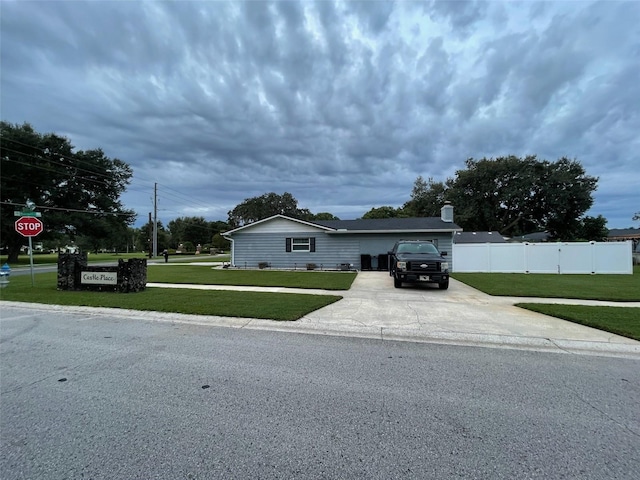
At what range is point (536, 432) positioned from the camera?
108 inches

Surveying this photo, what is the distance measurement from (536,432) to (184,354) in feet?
14.0

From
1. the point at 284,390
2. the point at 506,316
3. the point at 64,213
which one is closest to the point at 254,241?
the point at 506,316

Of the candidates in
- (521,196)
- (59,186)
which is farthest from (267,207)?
(521,196)

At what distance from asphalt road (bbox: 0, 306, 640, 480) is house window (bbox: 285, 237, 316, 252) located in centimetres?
1580

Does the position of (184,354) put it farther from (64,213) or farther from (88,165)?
(88,165)

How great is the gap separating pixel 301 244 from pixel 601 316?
1603cm

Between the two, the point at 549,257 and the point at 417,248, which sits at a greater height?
the point at 417,248

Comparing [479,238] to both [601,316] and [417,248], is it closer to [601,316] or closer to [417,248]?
[417,248]

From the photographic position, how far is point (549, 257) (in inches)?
687

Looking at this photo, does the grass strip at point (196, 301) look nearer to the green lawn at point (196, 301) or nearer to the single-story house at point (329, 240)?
the green lawn at point (196, 301)

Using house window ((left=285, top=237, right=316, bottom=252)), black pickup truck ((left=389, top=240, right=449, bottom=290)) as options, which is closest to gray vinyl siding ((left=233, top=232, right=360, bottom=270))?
house window ((left=285, top=237, right=316, bottom=252))

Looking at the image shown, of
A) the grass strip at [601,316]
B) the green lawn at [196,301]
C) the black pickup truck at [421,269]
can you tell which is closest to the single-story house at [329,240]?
the black pickup truck at [421,269]

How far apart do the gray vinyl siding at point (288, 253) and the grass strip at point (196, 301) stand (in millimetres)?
10598

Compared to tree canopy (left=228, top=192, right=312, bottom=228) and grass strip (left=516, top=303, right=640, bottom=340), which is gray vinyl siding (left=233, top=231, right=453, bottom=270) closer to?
grass strip (left=516, top=303, right=640, bottom=340)
